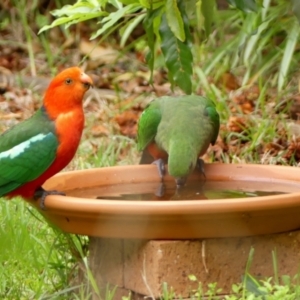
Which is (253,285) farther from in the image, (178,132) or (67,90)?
(67,90)

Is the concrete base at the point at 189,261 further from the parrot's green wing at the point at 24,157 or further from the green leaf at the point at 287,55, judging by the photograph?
the green leaf at the point at 287,55

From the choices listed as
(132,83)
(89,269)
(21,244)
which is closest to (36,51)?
(132,83)

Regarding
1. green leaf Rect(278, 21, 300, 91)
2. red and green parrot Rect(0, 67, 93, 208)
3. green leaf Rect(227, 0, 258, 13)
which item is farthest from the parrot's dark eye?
green leaf Rect(278, 21, 300, 91)

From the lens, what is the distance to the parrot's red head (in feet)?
11.4

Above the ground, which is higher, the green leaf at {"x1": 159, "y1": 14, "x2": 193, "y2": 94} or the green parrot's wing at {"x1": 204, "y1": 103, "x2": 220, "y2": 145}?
the green leaf at {"x1": 159, "y1": 14, "x2": 193, "y2": 94}

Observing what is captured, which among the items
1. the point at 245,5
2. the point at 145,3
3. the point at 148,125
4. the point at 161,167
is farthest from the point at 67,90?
the point at 245,5

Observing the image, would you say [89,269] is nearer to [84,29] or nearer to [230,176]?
[230,176]

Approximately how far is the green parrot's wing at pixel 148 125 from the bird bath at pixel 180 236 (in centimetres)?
96

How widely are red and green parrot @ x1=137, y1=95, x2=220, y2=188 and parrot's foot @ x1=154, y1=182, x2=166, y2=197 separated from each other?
0.14 ft

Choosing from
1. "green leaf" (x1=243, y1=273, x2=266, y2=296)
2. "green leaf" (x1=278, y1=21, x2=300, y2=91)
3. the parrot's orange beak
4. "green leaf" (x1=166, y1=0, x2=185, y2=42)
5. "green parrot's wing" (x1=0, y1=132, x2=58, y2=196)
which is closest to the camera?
"green leaf" (x1=166, y1=0, x2=185, y2=42)

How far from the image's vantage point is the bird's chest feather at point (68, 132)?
3.39m

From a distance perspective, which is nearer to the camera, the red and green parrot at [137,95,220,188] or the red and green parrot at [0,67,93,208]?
the red and green parrot at [0,67,93,208]

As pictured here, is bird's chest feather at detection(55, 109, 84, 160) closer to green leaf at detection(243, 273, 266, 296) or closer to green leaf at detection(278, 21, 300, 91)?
green leaf at detection(243, 273, 266, 296)

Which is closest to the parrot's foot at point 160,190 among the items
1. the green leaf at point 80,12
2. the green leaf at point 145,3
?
the green leaf at point 80,12
